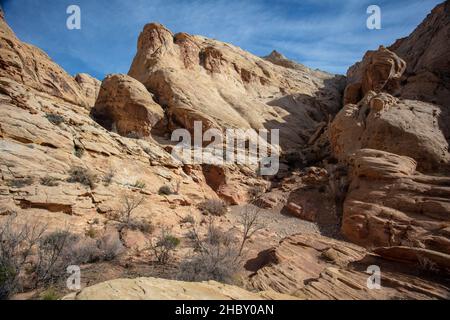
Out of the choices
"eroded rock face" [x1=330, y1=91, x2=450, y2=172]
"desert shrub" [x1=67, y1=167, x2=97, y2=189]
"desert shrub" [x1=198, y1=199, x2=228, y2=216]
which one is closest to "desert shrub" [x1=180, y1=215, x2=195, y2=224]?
"desert shrub" [x1=198, y1=199, x2=228, y2=216]

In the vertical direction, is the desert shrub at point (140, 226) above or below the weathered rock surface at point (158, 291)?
above

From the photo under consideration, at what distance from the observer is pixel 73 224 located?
820cm

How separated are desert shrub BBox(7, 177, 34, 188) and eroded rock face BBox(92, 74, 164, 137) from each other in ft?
34.1

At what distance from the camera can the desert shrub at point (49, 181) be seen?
888cm

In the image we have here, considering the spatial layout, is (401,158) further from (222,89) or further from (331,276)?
(222,89)

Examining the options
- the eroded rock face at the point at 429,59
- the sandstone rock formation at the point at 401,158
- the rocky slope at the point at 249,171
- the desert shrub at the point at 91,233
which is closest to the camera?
the rocky slope at the point at 249,171

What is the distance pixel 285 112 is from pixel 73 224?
82.8 feet

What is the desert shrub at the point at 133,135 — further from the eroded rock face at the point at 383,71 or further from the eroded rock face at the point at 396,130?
the eroded rock face at the point at 383,71

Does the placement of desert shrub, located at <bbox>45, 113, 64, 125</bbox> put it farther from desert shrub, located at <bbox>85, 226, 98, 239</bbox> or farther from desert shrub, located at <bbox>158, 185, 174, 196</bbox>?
desert shrub, located at <bbox>85, 226, 98, 239</bbox>

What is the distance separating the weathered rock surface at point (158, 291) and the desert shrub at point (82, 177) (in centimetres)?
707

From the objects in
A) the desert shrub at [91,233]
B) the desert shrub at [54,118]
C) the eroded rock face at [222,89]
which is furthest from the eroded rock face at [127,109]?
the desert shrub at [91,233]

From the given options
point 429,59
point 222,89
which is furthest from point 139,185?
point 429,59

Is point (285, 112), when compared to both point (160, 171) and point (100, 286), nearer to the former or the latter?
point (160, 171)
